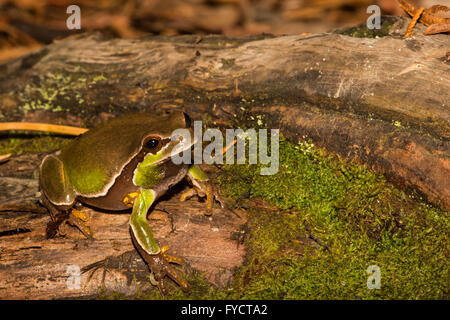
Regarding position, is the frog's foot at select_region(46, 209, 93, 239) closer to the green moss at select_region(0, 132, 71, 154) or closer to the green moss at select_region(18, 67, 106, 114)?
the green moss at select_region(0, 132, 71, 154)

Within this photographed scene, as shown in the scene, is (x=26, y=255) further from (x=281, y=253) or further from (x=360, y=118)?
(x=360, y=118)

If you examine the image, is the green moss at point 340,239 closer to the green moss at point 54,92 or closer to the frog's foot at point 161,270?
the frog's foot at point 161,270

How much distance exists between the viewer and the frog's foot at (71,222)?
9.34 ft

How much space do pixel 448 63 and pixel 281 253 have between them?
175 centimetres

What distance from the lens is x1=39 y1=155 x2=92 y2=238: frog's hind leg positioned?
2.89 metres

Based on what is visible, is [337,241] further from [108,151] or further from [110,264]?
[108,151]

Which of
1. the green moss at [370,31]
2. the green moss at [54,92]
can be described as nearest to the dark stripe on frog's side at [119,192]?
the green moss at [54,92]

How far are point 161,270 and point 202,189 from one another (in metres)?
0.71

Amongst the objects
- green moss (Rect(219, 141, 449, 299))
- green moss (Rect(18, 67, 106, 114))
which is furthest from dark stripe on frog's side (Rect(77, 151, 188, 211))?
green moss (Rect(18, 67, 106, 114))

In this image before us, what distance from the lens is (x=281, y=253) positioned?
8.74 feet

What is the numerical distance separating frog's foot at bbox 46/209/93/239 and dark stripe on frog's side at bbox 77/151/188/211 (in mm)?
110

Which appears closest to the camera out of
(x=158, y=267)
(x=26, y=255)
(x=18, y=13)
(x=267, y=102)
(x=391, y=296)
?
(x=391, y=296)

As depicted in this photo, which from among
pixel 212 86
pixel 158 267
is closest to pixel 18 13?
pixel 212 86

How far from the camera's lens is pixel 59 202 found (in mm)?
2895
